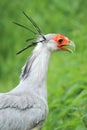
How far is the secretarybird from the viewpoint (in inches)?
314

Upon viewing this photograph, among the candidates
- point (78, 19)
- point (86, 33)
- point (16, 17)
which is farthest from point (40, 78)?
point (16, 17)

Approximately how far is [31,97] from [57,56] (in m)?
4.93

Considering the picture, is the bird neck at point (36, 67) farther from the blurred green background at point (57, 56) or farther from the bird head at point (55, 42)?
the blurred green background at point (57, 56)

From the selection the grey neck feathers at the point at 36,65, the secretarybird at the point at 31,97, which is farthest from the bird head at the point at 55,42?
the grey neck feathers at the point at 36,65

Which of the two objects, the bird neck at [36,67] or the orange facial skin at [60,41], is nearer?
the bird neck at [36,67]

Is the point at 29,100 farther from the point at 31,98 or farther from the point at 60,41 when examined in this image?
the point at 60,41

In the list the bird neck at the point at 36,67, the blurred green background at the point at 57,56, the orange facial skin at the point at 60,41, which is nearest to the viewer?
the bird neck at the point at 36,67

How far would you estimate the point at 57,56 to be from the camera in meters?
13.0

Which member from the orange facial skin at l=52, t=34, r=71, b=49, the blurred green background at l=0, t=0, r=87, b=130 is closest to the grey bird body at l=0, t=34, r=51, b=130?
the orange facial skin at l=52, t=34, r=71, b=49

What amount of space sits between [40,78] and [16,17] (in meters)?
6.90

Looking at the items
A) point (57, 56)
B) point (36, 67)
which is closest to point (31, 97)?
point (36, 67)

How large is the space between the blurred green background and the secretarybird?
0.53 meters

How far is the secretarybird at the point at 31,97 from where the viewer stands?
7969 mm

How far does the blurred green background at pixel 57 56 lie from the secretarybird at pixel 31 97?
528 millimetres
